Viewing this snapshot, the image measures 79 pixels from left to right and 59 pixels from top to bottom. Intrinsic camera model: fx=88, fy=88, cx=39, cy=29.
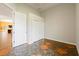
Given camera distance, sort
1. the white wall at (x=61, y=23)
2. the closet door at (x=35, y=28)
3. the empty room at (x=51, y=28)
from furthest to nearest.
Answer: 1. the closet door at (x=35, y=28)
2. the white wall at (x=61, y=23)
3. the empty room at (x=51, y=28)

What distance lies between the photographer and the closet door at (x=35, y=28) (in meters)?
3.84

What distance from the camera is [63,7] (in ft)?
9.71

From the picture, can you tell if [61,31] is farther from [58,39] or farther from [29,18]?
[29,18]

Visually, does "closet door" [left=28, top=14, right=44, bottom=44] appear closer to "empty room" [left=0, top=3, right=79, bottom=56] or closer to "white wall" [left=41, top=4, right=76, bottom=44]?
"empty room" [left=0, top=3, right=79, bottom=56]

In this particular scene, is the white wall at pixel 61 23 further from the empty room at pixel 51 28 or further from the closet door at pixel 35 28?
the closet door at pixel 35 28

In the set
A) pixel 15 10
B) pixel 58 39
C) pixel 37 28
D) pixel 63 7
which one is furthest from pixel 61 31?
pixel 15 10

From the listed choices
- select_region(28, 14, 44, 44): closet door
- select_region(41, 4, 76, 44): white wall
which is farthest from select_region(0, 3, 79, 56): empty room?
select_region(28, 14, 44, 44): closet door

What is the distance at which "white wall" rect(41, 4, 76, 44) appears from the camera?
298cm

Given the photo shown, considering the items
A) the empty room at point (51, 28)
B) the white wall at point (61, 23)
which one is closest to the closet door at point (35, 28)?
the empty room at point (51, 28)

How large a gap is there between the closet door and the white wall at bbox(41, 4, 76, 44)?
1.64 feet

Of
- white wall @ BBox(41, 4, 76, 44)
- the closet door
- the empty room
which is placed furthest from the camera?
the closet door

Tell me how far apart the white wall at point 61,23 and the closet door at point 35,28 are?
1.64ft

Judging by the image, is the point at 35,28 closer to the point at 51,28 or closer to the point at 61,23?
the point at 51,28

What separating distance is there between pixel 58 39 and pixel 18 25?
150cm
